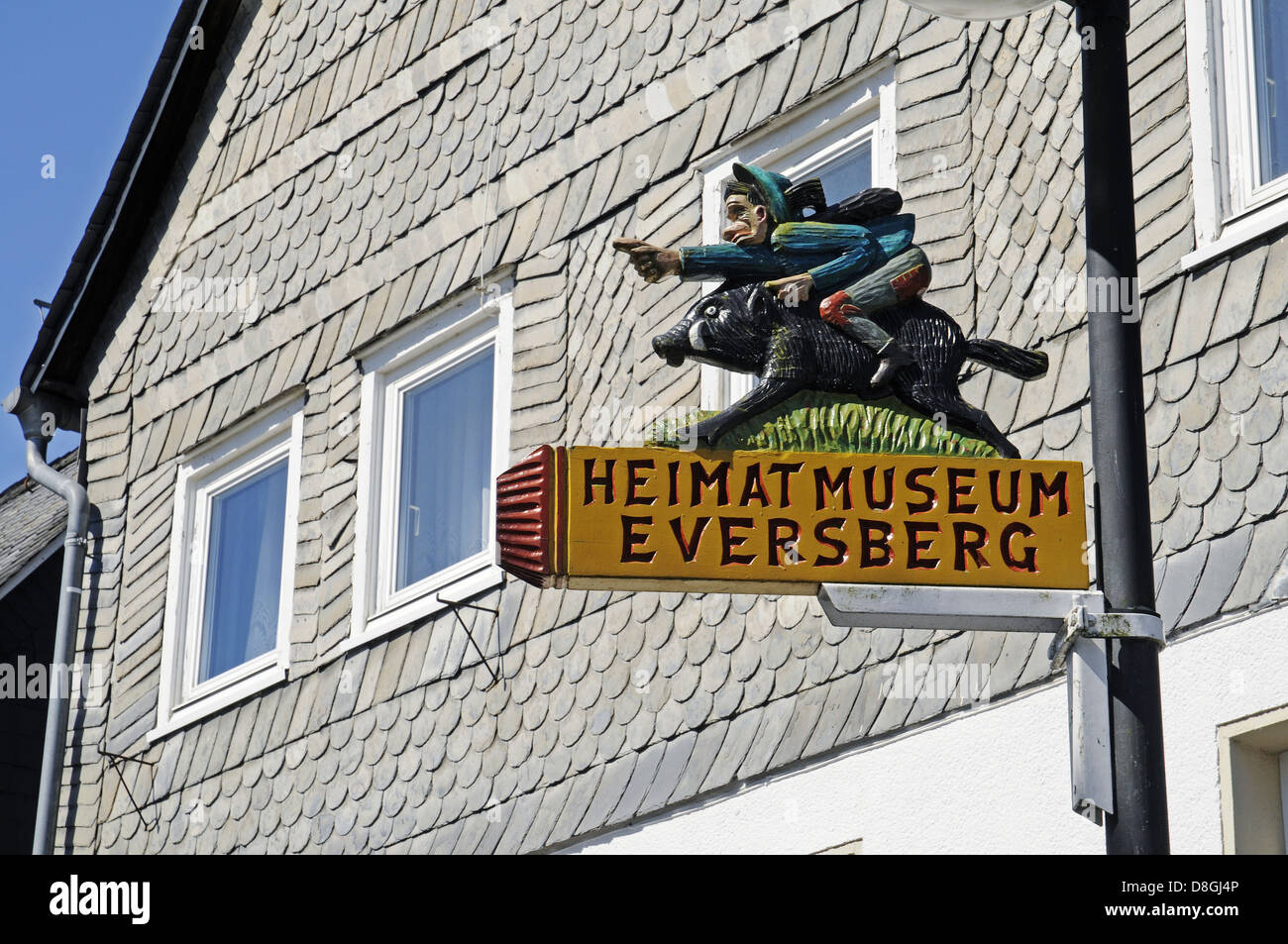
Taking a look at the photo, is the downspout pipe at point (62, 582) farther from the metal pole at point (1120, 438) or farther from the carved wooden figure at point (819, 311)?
the metal pole at point (1120, 438)

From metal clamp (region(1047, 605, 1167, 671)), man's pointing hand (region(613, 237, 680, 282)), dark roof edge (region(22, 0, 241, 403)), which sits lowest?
metal clamp (region(1047, 605, 1167, 671))

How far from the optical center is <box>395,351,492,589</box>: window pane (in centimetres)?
971

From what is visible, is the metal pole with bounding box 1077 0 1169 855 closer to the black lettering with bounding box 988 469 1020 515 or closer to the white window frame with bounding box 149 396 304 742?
the black lettering with bounding box 988 469 1020 515

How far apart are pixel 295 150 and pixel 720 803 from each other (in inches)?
199

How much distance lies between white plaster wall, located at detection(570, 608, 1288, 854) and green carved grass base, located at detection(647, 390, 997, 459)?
7.18 ft

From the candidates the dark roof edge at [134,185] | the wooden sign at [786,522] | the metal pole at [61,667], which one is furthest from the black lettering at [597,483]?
the dark roof edge at [134,185]

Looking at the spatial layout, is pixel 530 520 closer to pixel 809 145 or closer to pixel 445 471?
pixel 809 145

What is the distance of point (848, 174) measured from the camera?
27.7 feet

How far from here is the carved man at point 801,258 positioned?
4.53 metres

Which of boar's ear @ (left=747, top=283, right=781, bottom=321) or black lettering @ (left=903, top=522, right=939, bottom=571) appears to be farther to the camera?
boar's ear @ (left=747, top=283, right=781, bottom=321)

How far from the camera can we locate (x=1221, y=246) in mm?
6680

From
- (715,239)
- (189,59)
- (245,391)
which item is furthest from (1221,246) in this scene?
(189,59)

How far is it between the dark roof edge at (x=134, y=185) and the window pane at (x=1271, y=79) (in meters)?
6.81

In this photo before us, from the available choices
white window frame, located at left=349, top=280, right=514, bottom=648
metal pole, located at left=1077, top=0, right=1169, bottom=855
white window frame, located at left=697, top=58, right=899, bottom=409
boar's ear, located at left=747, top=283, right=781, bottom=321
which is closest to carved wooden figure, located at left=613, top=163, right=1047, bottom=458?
boar's ear, located at left=747, top=283, right=781, bottom=321
